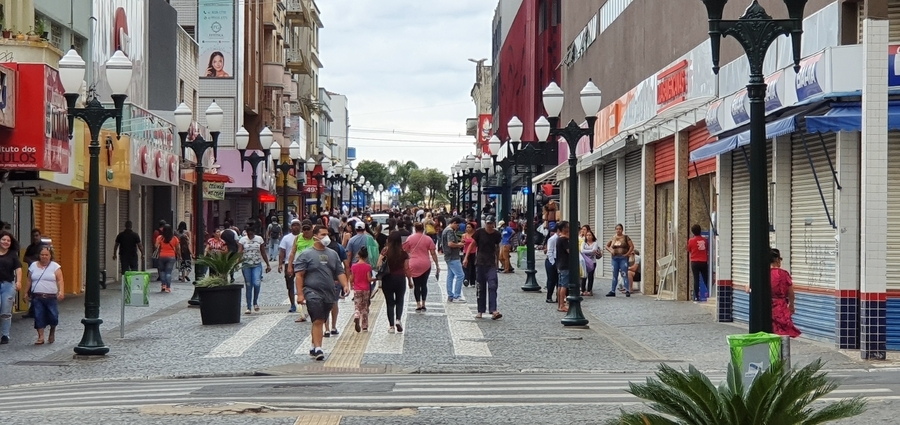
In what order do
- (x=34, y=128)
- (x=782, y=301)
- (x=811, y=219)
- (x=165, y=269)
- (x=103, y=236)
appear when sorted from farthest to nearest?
Answer: 1. (x=103, y=236)
2. (x=165, y=269)
3. (x=34, y=128)
4. (x=811, y=219)
5. (x=782, y=301)

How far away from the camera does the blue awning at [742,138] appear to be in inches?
686

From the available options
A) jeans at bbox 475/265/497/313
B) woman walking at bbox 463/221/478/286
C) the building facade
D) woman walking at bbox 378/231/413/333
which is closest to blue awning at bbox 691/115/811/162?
the building facade

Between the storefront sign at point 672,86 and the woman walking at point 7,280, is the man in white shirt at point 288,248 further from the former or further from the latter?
the storefront sign at point 672,86

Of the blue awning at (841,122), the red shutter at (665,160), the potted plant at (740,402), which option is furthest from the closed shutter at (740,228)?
the potted plant at (740,402)

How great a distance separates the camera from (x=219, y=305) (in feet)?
73.2

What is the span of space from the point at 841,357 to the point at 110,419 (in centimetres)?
938

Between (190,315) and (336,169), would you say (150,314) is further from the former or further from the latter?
(336,169)

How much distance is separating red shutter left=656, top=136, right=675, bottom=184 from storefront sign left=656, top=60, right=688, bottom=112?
803mm

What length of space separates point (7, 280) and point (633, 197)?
1946cm

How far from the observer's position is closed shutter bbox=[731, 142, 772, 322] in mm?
22484

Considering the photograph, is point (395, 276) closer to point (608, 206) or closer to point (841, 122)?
point (841, 122)

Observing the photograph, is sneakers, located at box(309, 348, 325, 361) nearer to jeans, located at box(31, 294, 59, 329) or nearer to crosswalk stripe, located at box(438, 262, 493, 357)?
crosswalk stripe, located at box(438, 262, 493, 357)

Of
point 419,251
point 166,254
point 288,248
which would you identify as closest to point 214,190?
point 166,254

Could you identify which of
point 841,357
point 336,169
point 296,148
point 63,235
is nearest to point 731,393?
point 841,357
